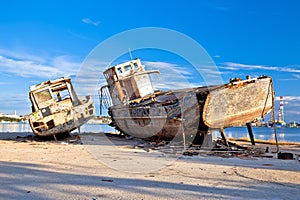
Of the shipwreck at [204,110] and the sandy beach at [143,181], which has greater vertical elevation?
the shipwreck at [204,110]

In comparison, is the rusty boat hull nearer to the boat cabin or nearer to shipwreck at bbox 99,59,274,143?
shipwreck at bbox 99,59,274,143

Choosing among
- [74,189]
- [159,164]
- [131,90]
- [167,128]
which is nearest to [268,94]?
[167,128]

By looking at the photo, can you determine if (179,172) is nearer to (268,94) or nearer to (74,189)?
(74,189)

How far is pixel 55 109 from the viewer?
63.6 ft

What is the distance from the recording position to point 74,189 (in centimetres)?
516

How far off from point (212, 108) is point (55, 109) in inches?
437

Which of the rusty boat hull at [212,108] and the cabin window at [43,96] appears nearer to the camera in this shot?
the rusty boat hull at [212,108]

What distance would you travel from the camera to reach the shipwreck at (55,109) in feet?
61.6

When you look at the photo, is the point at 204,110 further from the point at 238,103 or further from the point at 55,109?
the point at 55,109

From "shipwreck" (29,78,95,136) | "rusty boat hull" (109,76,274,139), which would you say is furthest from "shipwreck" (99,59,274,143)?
"shipwreck" (29,78,95,136)

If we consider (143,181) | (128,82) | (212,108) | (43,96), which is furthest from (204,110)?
(43,96)

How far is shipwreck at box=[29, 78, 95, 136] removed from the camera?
18.8 m

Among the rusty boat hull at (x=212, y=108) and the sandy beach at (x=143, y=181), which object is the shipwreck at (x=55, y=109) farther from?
the sandy beach at (x=143, y=181)

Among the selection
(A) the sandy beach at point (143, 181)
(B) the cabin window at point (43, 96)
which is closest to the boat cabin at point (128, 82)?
(B) the cabin window at point (43, 96)
